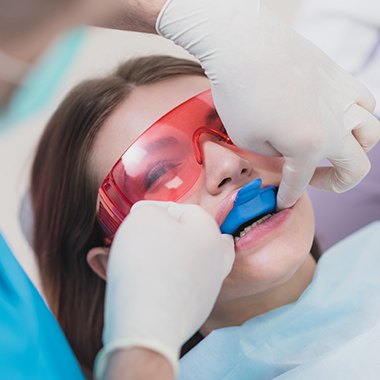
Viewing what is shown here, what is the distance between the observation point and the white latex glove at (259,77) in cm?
99

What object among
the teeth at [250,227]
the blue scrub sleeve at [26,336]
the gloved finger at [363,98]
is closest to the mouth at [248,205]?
the teeth at [250,227]

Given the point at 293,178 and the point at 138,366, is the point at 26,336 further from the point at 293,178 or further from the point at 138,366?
the point at 293,178

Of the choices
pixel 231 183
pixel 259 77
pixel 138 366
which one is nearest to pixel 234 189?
pixel 231 183

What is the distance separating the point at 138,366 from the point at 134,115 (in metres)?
0.61

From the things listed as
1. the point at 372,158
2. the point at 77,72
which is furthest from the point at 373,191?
the point at 77,72

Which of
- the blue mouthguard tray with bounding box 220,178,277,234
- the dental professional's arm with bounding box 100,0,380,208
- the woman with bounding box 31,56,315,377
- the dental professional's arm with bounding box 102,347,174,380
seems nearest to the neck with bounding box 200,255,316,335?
the woman with bounding box 31,56,315,377

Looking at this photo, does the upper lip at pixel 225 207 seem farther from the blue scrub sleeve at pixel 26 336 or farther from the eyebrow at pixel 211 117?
the blue scrub sleeve at pixel 26 336

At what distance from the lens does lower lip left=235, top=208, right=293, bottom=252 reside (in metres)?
1.15

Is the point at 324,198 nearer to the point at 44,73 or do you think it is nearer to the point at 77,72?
the point at 77,72

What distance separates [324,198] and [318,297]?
473 mm

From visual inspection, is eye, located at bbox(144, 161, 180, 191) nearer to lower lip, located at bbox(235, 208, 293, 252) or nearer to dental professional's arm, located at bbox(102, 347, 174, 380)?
lower lip, located at bbox(235, 208, 293, 252)

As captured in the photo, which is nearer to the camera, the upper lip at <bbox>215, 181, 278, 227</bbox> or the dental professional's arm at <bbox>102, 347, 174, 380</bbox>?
the dental professional's arm at <bbox>102, 347, 174, 380</bbox>

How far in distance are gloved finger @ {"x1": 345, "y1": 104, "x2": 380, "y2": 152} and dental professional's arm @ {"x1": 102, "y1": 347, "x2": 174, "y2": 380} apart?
0.57 metres

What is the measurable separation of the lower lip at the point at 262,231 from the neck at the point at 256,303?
17cm
